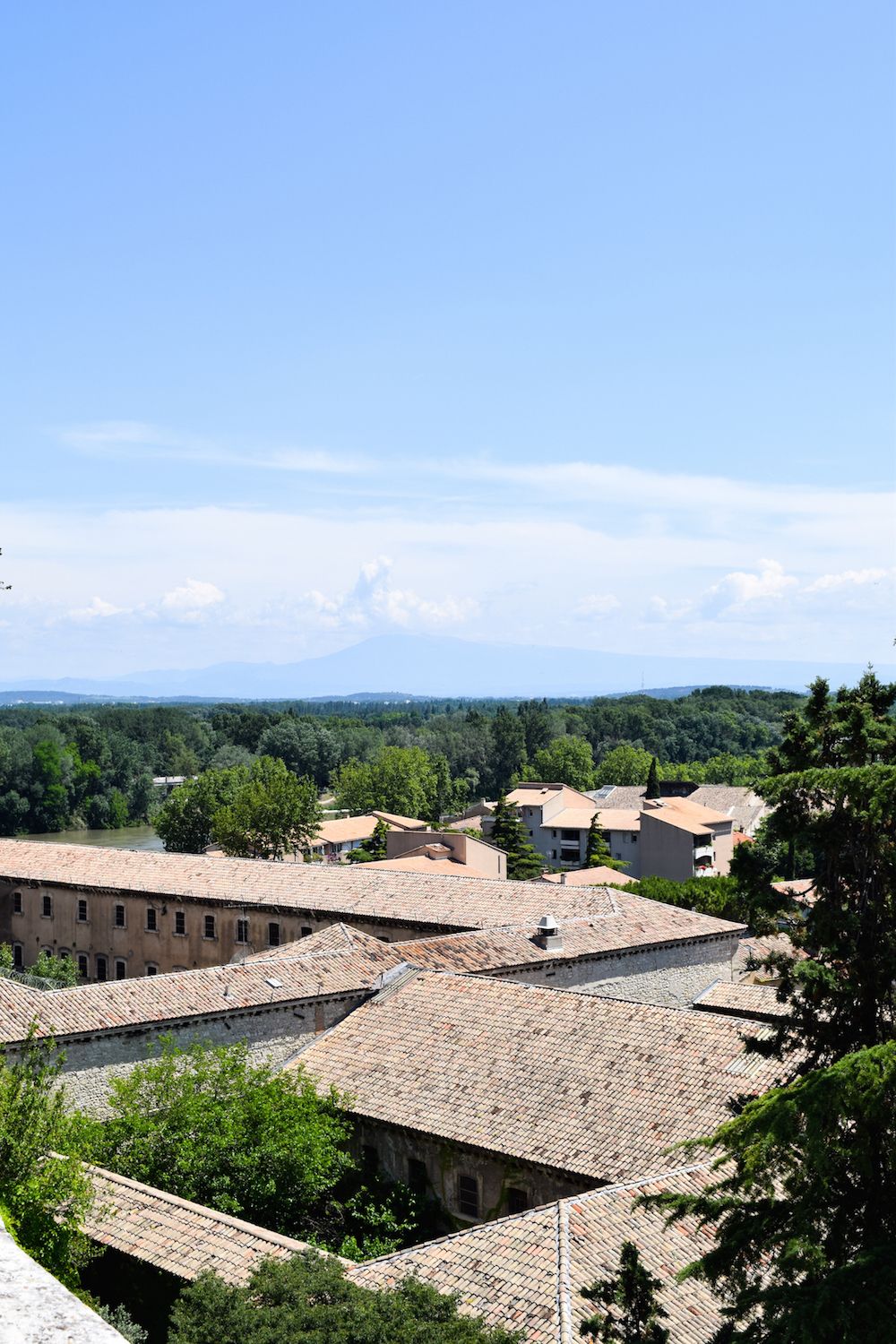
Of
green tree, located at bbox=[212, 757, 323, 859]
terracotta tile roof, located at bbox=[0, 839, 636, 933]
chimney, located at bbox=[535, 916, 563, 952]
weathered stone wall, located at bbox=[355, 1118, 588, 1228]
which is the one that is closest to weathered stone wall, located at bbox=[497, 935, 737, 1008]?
chimney, located at bbox=[535, 916, 563, 952]

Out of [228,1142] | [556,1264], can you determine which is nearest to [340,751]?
[228,1142]

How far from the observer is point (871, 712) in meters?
12.9

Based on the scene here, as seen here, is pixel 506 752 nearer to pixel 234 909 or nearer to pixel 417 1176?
pixel 234 909

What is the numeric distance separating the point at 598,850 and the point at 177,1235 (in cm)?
6328

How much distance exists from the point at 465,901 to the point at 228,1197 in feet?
57.1

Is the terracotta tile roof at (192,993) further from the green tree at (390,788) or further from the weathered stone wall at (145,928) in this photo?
the green tree at (390,788)

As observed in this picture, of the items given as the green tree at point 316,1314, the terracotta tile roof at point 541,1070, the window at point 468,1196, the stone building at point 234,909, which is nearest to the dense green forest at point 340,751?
the stone building at point 234,909

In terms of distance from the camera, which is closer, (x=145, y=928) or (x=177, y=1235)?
(x=177, y=1235)

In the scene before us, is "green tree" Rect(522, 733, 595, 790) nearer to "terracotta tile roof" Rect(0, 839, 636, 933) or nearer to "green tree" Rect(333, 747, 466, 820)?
"green tree" Rect(333, 747, 466, 820)

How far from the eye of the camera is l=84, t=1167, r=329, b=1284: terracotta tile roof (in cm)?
Answer: 1537

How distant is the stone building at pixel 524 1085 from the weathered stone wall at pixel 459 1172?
0.08 feet

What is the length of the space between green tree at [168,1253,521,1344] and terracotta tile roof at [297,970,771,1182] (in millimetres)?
7124

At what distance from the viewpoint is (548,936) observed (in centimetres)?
3062

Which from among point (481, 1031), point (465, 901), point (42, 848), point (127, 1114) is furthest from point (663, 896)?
point (127, 1114)
